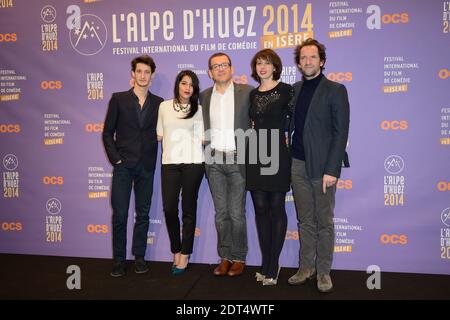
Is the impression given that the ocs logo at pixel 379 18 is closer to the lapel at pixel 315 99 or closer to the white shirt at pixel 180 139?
the lapel at pixel 315 99

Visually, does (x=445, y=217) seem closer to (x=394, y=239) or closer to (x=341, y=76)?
(x=394, y=239)

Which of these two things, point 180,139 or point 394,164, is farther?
point 394,164

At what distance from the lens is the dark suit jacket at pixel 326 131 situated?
2543 mm

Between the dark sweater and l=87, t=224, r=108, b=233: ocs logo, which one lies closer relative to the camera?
the dark sweater

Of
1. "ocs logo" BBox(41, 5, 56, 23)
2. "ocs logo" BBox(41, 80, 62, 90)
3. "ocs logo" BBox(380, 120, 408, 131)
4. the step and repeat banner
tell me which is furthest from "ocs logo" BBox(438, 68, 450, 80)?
"ocs logo" BBox(41, 5, 56, 23)

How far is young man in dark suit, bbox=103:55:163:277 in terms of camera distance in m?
3.05

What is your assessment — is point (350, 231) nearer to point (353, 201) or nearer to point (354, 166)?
point (353, 201)

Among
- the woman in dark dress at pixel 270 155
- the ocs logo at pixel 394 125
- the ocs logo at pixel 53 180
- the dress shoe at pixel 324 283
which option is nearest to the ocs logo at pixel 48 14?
the ocs logo at pixel 53 180

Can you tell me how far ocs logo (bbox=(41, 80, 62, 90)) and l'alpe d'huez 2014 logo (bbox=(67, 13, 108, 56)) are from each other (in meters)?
0.39

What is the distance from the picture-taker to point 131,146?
3041mm

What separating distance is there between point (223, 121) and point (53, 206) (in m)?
2.13

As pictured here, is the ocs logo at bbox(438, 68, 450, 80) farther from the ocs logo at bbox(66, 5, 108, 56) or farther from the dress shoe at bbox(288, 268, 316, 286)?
the ocs logo at bbox(66, 5, 108, 56)

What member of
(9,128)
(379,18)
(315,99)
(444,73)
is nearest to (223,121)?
(315,99)
